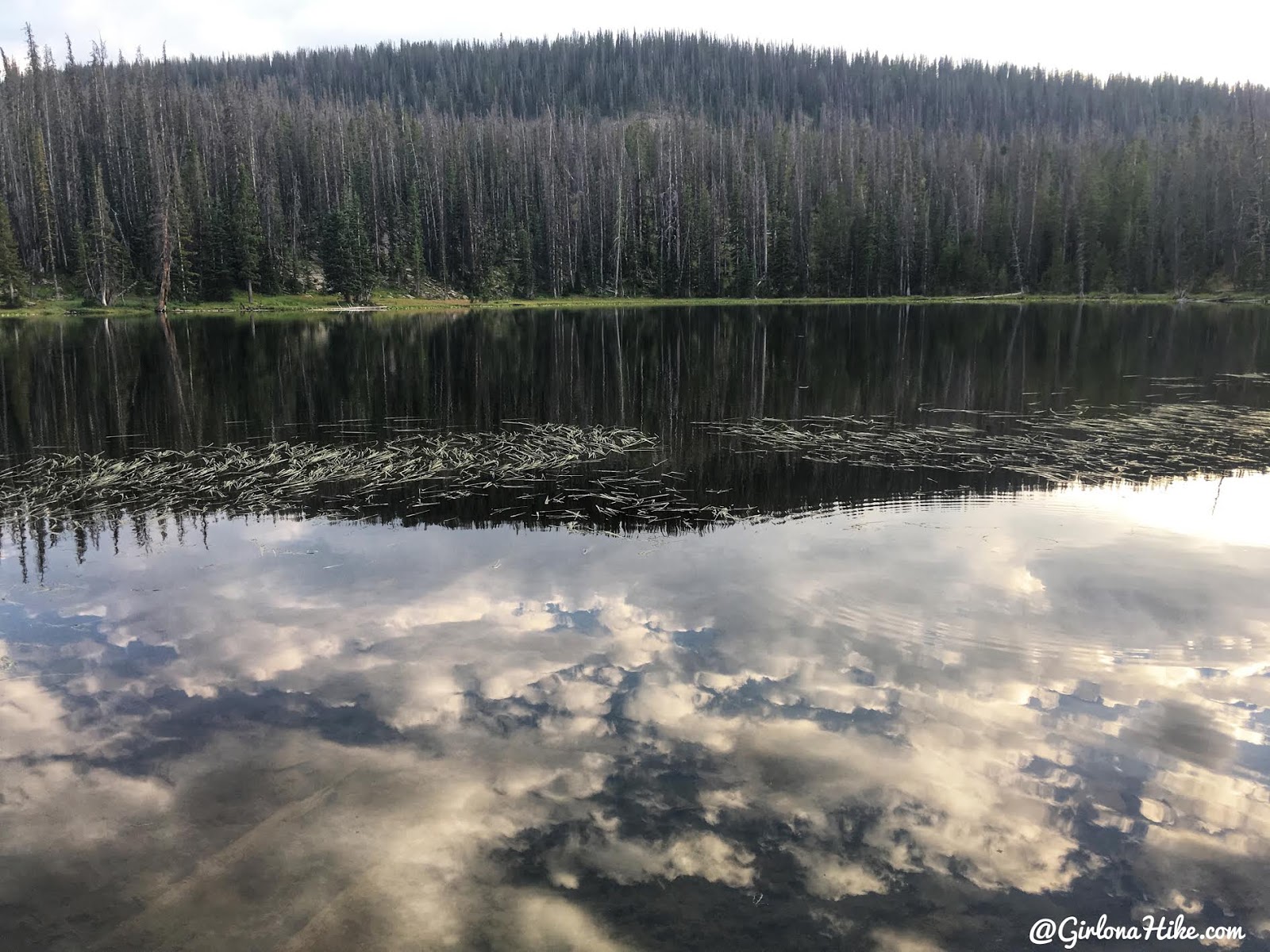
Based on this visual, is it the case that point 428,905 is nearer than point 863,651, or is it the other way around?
point 428,905

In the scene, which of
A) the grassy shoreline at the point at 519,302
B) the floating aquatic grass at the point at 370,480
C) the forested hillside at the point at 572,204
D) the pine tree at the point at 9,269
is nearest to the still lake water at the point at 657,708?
the floating aquatic grass at the point at 370,480

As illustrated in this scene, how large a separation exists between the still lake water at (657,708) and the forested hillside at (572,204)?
84.1 meters

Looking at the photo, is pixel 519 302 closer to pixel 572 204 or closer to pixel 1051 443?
pixel 572 204

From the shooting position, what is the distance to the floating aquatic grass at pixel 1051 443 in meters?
17.0

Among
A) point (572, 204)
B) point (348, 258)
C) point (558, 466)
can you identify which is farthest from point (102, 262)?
point (558, 466)

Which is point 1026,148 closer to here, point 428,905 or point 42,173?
point 42,173

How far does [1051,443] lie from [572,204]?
345 ft

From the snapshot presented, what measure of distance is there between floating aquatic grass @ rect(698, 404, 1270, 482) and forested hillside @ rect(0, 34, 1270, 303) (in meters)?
80.8

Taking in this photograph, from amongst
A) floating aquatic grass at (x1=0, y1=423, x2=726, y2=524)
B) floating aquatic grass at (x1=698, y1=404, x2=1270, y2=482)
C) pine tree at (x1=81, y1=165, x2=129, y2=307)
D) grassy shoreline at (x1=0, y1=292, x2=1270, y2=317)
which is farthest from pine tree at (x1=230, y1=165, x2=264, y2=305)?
floating aquatic grass at (x1=698, y1=404, x2=1270, y2=482)

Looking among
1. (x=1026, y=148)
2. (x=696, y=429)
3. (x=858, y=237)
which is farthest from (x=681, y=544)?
(x=1026, y=148)

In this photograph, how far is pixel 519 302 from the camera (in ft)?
332

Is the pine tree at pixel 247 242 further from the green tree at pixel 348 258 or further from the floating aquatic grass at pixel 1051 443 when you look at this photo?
the floating aquatic grass at pixel 1051 443

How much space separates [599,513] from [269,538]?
518 cm

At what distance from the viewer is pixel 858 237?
363 feet
